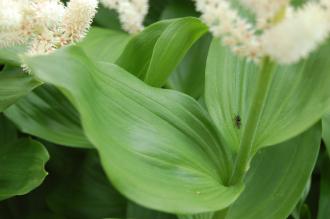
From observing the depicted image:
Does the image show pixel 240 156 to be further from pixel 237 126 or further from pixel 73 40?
pixel 73 40

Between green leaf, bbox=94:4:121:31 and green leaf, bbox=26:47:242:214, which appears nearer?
green leaf, bbox=26:47:242:214

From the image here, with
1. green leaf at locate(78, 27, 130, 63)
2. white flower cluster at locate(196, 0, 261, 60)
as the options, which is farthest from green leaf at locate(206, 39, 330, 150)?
green leaf at locate(78, 27, 130, 63)

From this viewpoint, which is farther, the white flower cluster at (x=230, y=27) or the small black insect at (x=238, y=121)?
the small black insect at (x=238, y=121)

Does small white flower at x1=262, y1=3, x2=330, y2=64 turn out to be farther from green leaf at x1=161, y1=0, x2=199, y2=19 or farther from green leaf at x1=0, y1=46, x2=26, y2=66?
green leaf at x1=161, y1=0, x2=199, y2=19

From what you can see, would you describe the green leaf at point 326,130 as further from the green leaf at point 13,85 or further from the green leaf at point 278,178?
the green leaf at point 13,85

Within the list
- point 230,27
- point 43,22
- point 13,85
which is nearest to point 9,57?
point 13,85

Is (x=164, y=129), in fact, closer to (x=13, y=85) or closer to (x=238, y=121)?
(x=238, y=121)

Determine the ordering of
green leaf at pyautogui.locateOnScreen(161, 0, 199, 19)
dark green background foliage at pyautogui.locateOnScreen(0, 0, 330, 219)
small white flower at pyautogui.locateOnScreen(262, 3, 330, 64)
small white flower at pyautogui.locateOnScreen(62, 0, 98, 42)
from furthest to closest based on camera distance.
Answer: green leaf at pyautogui.locateOnScreen(161, 0, 199, 19)
small white flower at pyautogui.locateOnScreen(62, 0, 98, 42)
dark green background foliage at pyautogui.locateOnScreen(0, 0, 330, 219)
small white flower at pyautogui.locateOnScreen(262, 3, 330, 64)

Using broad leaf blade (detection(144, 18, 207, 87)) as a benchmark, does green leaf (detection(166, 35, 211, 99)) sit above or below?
below

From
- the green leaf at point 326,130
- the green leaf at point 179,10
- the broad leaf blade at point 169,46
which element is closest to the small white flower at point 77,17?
the broad leaf blade at point 169,46
